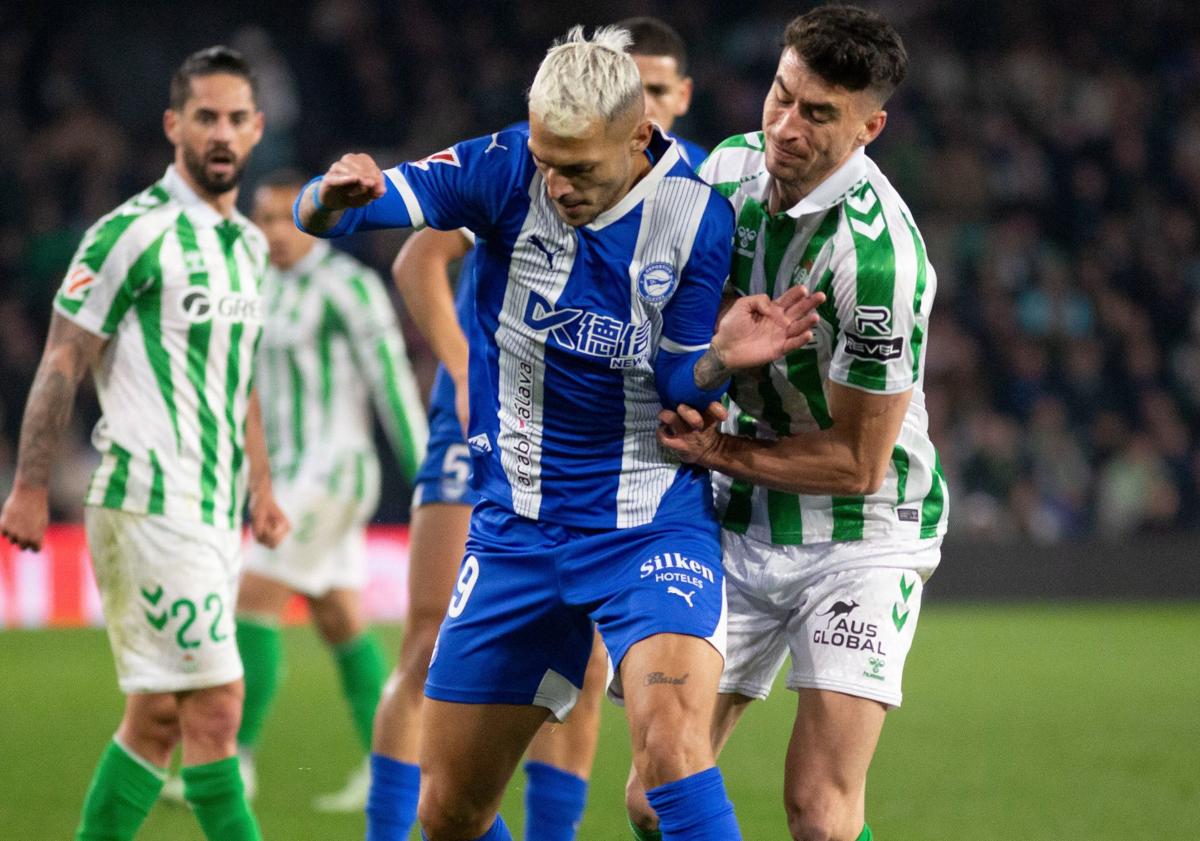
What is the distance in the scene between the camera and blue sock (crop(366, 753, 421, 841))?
4.70m

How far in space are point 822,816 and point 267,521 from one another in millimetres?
1978

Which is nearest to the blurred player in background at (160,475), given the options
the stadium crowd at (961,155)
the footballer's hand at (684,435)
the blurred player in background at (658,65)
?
the blurred player in background at (658,65)

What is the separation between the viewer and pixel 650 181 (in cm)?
358

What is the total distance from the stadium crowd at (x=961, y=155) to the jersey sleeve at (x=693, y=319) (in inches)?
Result: 386

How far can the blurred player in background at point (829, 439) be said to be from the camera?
11.9ft

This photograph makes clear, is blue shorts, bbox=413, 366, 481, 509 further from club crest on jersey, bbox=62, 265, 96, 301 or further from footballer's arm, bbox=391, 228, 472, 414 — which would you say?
club crest on jersey, bbox=62, 265, 96, 301

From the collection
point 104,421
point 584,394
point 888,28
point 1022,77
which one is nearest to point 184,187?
point 104,421

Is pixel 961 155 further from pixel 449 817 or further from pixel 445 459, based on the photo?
pixel 449 817

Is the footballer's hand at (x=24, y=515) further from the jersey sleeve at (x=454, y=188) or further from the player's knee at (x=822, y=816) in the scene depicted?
the player's knee at (x=822, y=816)

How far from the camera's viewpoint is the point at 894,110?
54.1 feet

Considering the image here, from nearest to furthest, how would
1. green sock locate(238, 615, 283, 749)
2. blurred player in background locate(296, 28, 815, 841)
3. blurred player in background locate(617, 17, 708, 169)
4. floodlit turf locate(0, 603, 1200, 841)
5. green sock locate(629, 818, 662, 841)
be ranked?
blurred player in background locate(296, 28, 815, 841) → green sock locate(629, 818, 662, 841) → blurred player in background locate(617, 17, 708, 169) → floodlit turf locate(0, 603, 1200, 841) → green sock locate(238, 615, 283, 749)

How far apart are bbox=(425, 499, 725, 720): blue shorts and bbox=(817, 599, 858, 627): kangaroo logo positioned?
0.35 meters

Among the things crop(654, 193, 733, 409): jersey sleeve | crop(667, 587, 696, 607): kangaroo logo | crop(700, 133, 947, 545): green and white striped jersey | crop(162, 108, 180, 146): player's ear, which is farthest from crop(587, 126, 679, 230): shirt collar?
crop(162, 108, 180, 146): player's ear

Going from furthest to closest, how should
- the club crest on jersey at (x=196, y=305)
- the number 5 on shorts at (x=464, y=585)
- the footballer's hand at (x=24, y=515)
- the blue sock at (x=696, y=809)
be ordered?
the club crest on jersey at (x=196, y=305) → the footballer's hand at (x=24, y=515) → the number 5 on shorts at (x=464, y=585) → the blue sock at (x=696, y=809)
